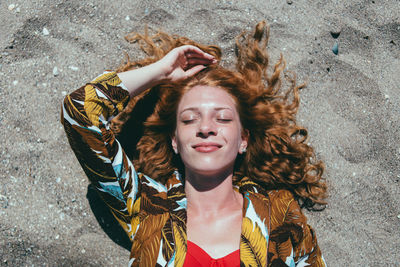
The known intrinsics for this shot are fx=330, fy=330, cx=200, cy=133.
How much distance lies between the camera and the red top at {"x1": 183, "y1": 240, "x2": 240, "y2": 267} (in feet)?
7.78

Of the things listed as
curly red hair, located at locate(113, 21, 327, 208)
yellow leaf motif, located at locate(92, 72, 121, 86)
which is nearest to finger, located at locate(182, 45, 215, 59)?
curly red hair, located at locate(113, 21, 327, 208)

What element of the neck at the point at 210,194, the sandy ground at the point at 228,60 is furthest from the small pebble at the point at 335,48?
the neck at the point at 210,194

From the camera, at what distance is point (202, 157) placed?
2387mm

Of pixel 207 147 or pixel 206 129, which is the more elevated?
pixel 206 129

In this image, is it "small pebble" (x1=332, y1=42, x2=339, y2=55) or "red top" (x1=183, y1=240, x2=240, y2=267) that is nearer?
"red top" (x1=183, y1=240, x2=240, y2=267)

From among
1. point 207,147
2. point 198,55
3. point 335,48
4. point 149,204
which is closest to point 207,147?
point 207,147

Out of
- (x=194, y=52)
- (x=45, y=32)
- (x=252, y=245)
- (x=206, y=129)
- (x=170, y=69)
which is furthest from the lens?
(x=45, y=32)

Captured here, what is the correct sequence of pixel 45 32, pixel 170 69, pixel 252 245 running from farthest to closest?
1. pixel 45 32
2. pixel 170 69
3. pixel 252 245

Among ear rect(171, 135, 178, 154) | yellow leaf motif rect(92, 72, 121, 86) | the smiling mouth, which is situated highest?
yellow leaf motif rect(92, 72, 121, 86)

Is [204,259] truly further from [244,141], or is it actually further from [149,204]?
[244,141]

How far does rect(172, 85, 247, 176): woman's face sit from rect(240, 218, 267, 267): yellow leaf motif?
48cm

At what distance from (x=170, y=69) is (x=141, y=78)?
0.27 metres

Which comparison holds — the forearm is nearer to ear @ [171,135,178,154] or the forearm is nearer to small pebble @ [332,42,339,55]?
ear @ [171,135,178,154]

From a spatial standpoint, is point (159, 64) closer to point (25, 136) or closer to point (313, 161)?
point (25, 136)
